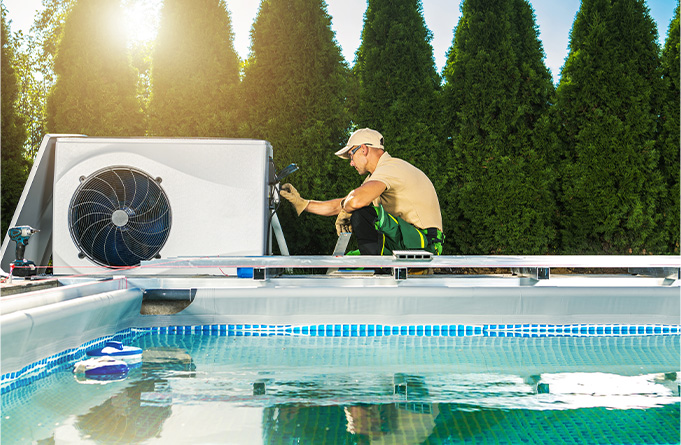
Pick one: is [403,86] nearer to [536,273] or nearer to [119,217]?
[536,273]

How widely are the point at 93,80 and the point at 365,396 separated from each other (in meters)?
6.13

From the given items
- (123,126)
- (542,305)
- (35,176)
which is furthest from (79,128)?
(542,305)

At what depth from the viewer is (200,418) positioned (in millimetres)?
2037

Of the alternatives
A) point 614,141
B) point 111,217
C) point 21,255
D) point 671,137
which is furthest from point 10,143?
point 671,137

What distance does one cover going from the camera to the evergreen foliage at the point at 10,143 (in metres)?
6.88

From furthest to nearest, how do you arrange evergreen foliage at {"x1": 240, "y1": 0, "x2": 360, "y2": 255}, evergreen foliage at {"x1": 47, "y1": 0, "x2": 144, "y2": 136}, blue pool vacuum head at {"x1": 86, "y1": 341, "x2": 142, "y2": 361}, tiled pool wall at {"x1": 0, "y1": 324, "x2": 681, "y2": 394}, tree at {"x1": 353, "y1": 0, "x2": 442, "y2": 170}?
1. evergreen foliage at {"x1": 47, "y1": 0, "x2": 144, "y2": 136}
2. tree at {"x1": 353, "y1": 0, "x2": 442, "y2": 170}
3. evergreen foliage at {"x1": 240, "y1": 0, "x2": 360, "y2": 255}
4. tiled pool wall at {"x1": 0, "y1": 324, "x2": 681, "y2": 394}
5. blue pool vacuum head at {"x1": 86, "y1": 341, "x2": 142, "y2": 361}

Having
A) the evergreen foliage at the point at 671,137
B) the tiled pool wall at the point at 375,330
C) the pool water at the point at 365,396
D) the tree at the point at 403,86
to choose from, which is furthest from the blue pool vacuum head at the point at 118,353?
the evergreen foliage at the point at 671,137

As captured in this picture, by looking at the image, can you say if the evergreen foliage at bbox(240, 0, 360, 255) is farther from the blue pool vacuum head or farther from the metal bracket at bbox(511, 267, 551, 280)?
the blue pool vacuum head

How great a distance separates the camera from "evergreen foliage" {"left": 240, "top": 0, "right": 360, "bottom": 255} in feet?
22.0

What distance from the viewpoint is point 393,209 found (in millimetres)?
4453

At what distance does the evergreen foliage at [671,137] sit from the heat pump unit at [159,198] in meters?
4.87

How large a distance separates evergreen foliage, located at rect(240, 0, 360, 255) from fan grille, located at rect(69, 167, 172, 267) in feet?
7.87

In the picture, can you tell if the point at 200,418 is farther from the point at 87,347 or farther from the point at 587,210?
the point at 587,210

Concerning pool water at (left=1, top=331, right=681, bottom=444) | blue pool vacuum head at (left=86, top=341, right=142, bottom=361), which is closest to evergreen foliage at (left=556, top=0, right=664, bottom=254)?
pool water at (left=1, top=331, right=681, bottom=444)
